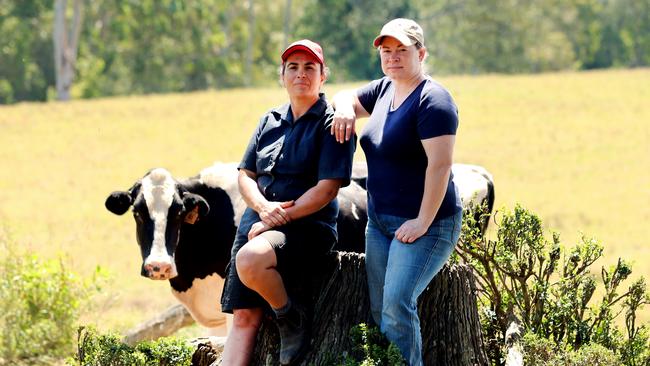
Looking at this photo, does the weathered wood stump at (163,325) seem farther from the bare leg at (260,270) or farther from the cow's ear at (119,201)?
the bare leg at (260,270)

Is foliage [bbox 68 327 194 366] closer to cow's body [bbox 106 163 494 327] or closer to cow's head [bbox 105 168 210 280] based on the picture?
cow's head [bbox 105 168 210 280]

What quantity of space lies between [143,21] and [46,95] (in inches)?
302

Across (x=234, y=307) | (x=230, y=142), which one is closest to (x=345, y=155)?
(x=234, y=307)

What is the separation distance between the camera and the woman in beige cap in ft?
21.2

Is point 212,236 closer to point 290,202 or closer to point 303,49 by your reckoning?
point 290,202

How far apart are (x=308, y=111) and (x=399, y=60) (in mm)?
763

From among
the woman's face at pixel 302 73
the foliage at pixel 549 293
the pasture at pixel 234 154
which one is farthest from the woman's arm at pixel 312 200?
Answer: the pasture at pixel 234 154

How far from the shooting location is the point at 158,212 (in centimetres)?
943

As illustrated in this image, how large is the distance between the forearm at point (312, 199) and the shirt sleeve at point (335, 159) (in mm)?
47

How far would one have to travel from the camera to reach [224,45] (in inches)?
Result: 3051

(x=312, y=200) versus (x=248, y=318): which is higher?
(x=312, y=200)

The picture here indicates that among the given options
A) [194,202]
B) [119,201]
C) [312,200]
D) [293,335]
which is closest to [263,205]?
[312,200]

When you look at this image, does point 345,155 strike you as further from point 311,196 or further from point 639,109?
point 639,109

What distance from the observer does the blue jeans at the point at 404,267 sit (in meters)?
6.50
